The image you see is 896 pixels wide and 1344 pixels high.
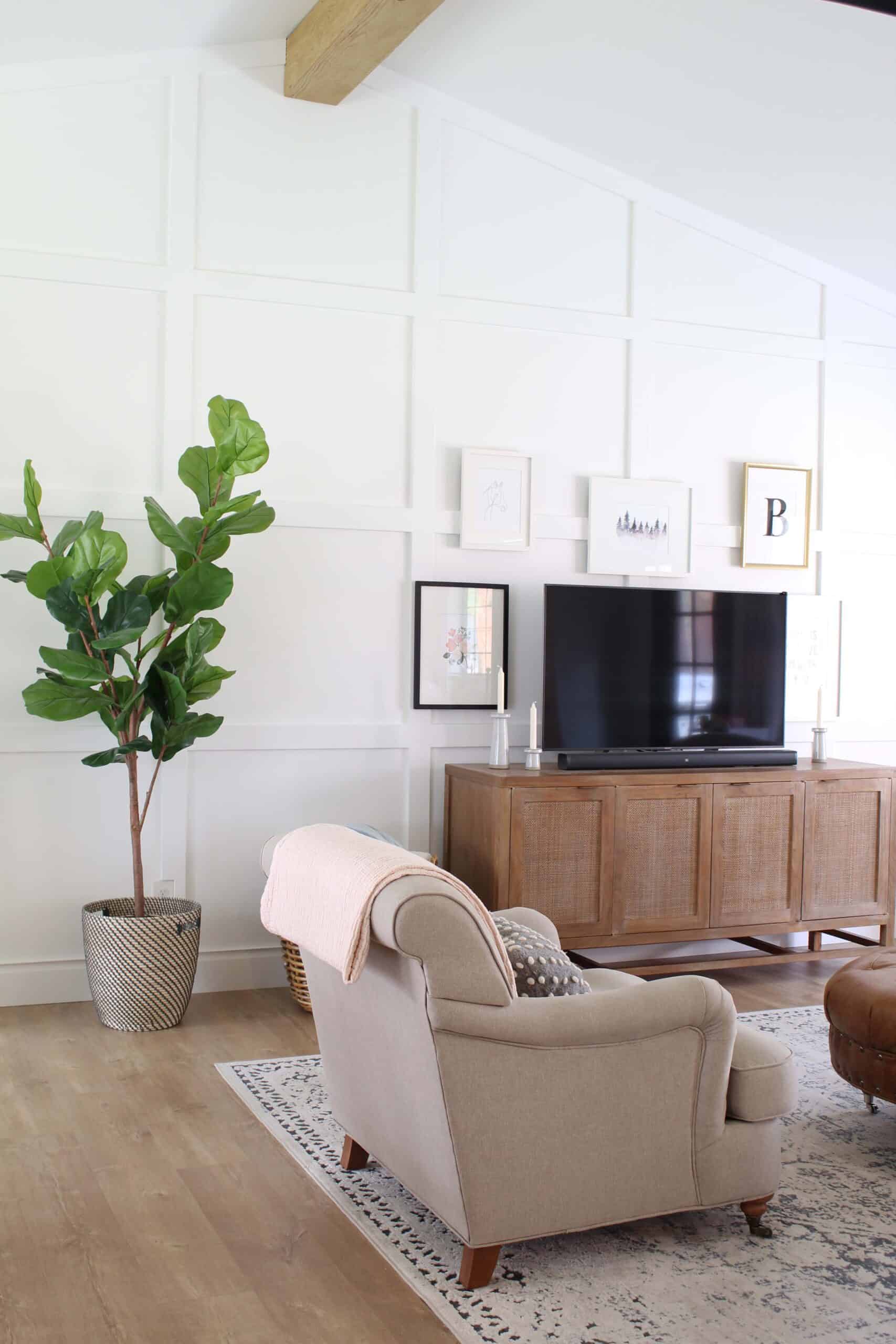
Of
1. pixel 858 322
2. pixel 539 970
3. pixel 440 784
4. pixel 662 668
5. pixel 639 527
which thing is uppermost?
pixel 858 322

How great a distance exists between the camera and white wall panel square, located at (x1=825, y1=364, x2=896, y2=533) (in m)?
5.49

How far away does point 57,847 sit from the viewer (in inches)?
171

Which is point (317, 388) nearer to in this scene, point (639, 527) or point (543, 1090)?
point (639, 527)

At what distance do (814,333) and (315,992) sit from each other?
3.92 m

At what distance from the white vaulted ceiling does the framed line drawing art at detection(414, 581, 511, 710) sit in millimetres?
1831

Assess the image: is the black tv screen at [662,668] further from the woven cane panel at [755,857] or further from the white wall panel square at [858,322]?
the white wall panel square at [858,322]

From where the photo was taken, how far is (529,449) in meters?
4.94

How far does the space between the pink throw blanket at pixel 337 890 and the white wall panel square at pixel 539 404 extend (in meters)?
2.43

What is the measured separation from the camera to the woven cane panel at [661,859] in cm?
451

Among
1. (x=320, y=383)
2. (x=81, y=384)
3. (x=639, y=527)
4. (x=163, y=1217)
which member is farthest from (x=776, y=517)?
(x=163, y=1217)

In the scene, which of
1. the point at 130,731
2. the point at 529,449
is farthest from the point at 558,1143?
the point at 529,449

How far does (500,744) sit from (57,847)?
1.64 metres

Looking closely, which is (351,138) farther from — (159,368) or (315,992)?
(315,992)

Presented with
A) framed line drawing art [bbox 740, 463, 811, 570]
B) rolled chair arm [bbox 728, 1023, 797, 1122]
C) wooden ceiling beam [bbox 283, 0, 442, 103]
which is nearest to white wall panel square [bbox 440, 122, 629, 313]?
wooden ceiling beam [bbox 283, 0, 442, 103]
